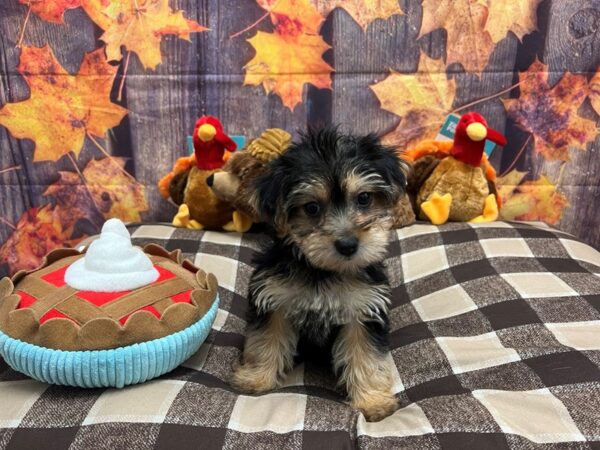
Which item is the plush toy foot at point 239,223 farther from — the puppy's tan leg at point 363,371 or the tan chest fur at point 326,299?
the puppy's tan leg at point 363,371

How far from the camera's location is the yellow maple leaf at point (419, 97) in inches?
142

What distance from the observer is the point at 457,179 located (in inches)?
136

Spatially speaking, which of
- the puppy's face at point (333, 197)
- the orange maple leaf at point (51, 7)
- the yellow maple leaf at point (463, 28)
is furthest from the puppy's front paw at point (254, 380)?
the orange maple leaf at point (51, 7)

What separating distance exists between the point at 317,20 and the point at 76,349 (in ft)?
8.71

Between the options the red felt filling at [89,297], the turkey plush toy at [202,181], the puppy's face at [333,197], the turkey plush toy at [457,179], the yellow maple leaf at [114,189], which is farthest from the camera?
the yellow maple leaf at [114,189]

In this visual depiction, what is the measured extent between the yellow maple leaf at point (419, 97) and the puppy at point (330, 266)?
1.53 meters

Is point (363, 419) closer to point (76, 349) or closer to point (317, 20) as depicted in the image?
point (76, 349)

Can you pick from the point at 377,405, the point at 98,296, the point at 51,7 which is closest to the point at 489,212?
the point at 377,405

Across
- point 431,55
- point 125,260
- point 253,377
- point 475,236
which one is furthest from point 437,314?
point 431,55

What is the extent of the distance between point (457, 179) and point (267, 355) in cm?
196

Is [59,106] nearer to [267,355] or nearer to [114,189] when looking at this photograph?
[114,189]

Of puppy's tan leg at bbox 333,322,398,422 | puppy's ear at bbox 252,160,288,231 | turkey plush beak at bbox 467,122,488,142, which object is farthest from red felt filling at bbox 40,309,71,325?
turkey plush beak at bbox 467,122,488,142

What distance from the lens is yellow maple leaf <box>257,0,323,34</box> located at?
3.44m

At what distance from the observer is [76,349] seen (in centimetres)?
175
